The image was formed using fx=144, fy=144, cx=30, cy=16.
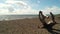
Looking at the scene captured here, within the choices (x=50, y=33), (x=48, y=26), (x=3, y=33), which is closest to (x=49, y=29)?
(x=48, y=26)

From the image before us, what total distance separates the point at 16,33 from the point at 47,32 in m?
3.00

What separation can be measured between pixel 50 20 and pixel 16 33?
3.63m

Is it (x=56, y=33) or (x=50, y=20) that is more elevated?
(x=50, y=20)

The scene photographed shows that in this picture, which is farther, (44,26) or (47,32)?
(44,26)

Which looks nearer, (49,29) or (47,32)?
(47,32)

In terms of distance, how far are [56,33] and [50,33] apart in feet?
1.84

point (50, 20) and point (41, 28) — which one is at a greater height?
point (50, 20)

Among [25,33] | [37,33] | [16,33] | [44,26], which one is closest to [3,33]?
[16,33]

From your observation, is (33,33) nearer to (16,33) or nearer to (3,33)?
(16,33)

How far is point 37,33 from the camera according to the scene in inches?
535

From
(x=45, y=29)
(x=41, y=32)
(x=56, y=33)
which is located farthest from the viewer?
(x=45, y=29)

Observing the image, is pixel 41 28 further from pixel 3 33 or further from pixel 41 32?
pixel 3 33

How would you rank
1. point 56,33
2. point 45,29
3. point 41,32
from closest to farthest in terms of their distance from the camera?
point 56,33
point 41,32
point 45,29

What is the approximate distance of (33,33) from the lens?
44.8 feet
